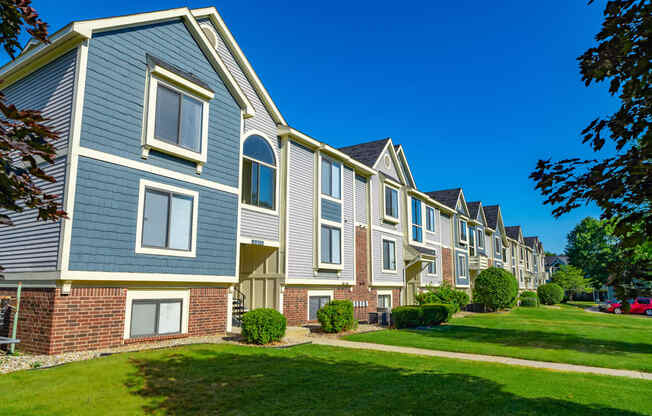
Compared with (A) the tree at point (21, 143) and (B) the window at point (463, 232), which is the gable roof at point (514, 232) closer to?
(B) the window at point (463, 232)

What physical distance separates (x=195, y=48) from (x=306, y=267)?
9.80 m

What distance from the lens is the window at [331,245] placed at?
65.9 feet

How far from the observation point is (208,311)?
13.9 metres

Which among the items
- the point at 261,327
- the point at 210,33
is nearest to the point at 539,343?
the point at 261,327

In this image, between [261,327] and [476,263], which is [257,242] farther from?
[476,263]

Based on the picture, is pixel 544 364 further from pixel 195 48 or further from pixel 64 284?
pixel 195 48

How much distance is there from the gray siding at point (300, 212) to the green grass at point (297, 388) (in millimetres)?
7730

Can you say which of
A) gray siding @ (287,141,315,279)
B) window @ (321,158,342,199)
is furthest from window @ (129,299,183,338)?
window @ (321,158,342,199)

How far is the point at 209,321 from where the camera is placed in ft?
45.4

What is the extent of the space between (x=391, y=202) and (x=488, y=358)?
15358mm

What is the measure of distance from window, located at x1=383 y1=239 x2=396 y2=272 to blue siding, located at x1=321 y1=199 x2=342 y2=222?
5.66m

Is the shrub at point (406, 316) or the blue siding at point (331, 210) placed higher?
the blue siding at point (331, 210)

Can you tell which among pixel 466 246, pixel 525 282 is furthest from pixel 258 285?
pixel 525 282

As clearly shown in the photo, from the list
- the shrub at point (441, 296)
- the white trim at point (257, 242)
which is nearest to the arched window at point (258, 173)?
the white trim at point (257, 242)
